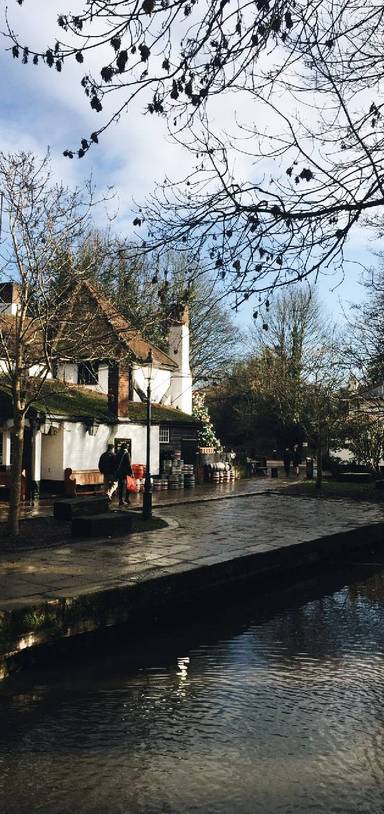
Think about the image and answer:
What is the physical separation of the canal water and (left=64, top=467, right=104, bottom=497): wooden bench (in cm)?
1282

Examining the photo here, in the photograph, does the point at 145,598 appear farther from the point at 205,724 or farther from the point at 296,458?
the point at 296,458

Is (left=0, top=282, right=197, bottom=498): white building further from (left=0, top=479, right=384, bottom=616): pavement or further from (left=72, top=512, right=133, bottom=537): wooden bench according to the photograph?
(left=0, top=479, right=384, bottom=616): pavement

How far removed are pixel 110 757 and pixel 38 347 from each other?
10393 mm

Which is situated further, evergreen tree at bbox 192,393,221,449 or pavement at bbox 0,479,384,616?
evergreen tree at bbox 192,393,221,449

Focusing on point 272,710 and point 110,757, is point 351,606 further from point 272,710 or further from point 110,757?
point 110,757

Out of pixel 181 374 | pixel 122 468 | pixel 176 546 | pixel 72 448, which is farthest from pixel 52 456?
pixel 176 546

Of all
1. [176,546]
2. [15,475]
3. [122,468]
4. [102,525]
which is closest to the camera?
[176,546]

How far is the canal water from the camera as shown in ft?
14.3

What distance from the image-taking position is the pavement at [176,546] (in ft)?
26.7

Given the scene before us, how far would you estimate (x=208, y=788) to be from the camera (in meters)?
4.45

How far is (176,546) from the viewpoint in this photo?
37.3 ft

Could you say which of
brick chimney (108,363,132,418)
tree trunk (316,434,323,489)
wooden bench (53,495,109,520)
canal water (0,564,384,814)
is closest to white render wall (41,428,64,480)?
brick chimney (108,363,132,418)

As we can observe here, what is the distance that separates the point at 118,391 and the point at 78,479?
13.6ft

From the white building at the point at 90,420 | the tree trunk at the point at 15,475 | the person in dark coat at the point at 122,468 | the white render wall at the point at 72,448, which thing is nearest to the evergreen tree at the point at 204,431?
the white building at the point at 90,420
